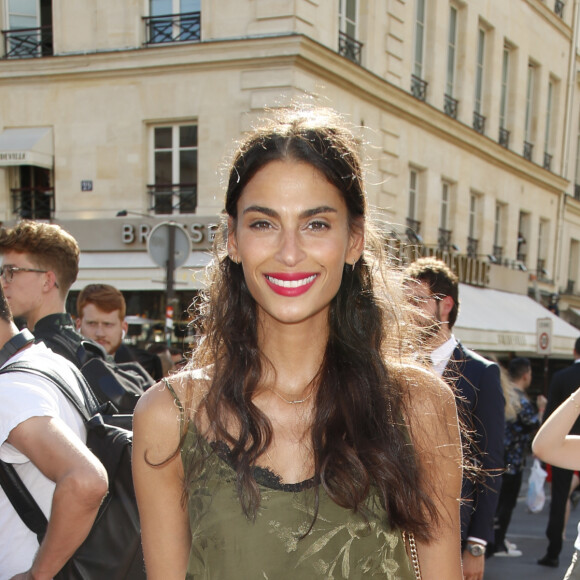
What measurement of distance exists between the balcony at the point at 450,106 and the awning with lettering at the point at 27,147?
9.44 m

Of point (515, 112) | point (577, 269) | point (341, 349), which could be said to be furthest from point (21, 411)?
point (577, 269)

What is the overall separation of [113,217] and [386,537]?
1272cm

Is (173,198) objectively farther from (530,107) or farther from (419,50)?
(530,107)

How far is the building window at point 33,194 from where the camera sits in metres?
14.1

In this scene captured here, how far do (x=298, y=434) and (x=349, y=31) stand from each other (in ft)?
45.6

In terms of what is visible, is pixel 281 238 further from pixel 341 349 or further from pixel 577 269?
pixel 577 269

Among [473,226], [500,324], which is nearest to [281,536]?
[500,324]

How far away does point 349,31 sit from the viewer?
47.5 feet

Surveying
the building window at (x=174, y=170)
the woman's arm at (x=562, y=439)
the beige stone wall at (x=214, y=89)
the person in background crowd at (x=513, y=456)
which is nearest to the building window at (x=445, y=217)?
the beige stone wall at (x=214, y=89)

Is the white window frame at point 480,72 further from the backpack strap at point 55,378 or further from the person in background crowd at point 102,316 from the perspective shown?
the backpack strap at point 55,378

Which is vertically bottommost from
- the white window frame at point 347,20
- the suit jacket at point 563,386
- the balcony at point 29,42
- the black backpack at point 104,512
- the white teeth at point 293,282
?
the suit jacket at point 563,386

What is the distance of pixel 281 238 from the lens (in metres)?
1.76

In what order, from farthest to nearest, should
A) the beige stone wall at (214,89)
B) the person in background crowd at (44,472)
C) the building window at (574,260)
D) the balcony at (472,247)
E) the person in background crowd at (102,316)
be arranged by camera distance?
the building window at (574,260) < the balcony at (472,247) < the beige stone wall at (214,89) < the person in background crowd at (102,316) < the person in background crowd at (44,472)

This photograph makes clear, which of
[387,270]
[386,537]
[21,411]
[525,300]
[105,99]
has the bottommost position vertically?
[525,300]
